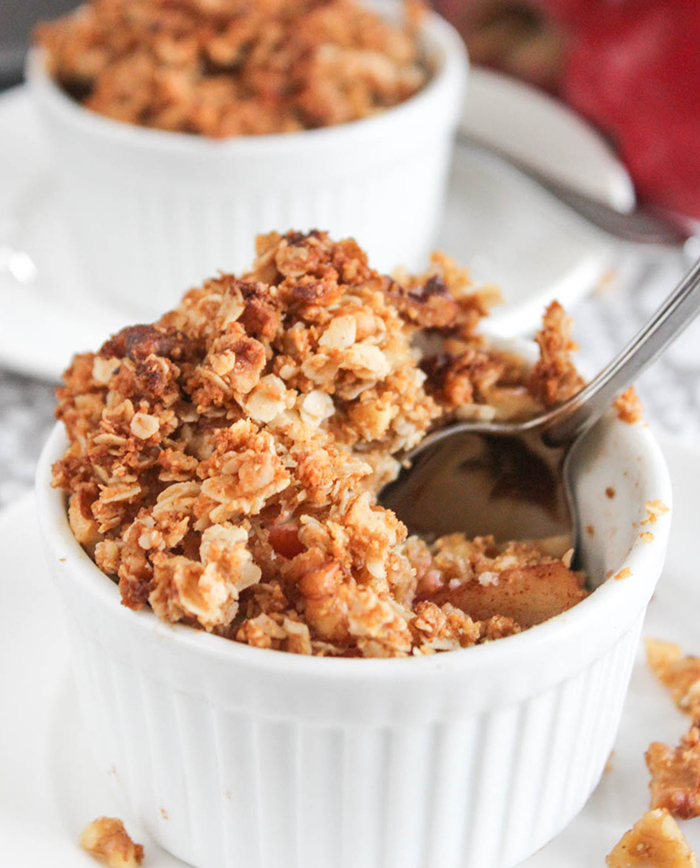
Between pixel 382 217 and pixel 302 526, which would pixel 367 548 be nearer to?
pixel 302 526

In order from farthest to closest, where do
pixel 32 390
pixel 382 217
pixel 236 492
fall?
pixel 382 217
pixel 32 390
pixel 236 492

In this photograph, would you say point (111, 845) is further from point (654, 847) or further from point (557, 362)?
point (557, 362)

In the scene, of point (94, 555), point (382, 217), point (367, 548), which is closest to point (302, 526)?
point (367, 548)

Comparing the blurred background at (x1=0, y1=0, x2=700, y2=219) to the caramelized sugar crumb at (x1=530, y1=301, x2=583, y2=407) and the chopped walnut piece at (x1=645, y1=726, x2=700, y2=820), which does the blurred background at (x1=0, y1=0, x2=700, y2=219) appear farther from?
the chopped walnut piece at (x1=645, y1=726, x2=700, y2=820)

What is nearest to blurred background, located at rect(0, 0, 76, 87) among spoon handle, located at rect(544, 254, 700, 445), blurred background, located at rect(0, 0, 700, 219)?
blurred background, located at rect(0, 0, 700, 219)

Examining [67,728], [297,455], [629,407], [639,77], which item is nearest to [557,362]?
[629,407]
